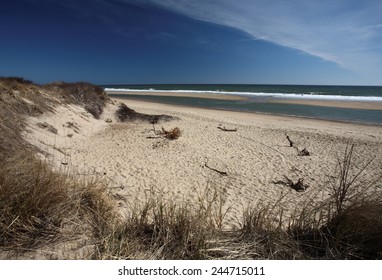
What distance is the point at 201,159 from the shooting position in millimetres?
7875

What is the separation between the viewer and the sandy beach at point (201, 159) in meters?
5.49

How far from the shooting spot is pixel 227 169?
7.15m

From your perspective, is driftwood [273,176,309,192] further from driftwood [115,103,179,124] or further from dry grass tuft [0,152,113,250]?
driftwood [115,103,179,124]

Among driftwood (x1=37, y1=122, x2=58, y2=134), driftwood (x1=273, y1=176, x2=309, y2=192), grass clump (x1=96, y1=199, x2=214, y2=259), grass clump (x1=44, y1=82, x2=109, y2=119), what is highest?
grass clump (x1=44, y1=82, x2=109, y2=119)

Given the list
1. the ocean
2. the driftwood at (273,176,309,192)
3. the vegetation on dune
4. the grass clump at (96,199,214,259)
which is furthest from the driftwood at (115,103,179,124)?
the ocean

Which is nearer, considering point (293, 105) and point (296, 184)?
point (296, 184)

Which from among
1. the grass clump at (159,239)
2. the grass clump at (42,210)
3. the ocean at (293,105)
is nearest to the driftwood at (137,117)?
the grass clump at (42,210)

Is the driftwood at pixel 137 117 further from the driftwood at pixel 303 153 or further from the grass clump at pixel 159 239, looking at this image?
the grass clump at pixel 159 239

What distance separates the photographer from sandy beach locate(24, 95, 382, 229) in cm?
549

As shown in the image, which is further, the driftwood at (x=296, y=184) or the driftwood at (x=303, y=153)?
the driftwood at (x=303, y=153)

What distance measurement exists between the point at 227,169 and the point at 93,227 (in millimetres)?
5020

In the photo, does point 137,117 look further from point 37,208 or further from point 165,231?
point 165,231

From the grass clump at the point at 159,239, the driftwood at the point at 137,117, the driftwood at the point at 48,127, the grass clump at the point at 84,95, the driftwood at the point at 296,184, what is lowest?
the driftwood at the point at 296,184

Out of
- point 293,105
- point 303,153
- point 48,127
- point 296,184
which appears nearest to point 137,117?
point 48,127
